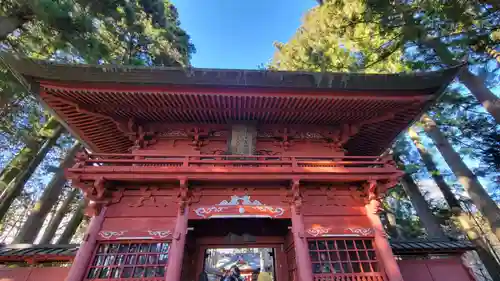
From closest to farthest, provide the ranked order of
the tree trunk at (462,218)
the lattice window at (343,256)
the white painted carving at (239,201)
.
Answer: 1. the lattice window at (343,256)
2. the white painted carving at (239,201)
3. the tree trunk at (462,218)

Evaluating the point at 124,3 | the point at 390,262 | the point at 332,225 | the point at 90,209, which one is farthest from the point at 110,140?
the point at 390,262

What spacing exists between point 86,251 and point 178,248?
1.97 m

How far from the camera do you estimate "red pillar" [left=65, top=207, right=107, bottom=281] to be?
16.8 feet

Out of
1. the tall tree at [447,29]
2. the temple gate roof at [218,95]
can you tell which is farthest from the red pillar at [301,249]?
the tall tree at [447,29]

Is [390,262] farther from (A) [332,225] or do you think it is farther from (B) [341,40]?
(B) [341,40]

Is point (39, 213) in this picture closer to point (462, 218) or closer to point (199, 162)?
point (199, 162)

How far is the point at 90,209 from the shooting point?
5812 mm

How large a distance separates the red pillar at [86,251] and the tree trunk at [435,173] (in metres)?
13.4

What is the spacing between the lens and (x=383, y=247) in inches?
231

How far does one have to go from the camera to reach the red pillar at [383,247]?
555 cm

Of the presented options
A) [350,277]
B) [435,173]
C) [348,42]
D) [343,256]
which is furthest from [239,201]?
[435,173]

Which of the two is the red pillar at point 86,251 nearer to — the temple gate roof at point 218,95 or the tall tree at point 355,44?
the temple gate roof at point 218,95

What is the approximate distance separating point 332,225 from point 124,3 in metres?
9.43

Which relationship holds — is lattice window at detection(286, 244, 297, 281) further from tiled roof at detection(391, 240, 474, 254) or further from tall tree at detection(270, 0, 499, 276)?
tall tree at detection(270, 0, 499, 276)
